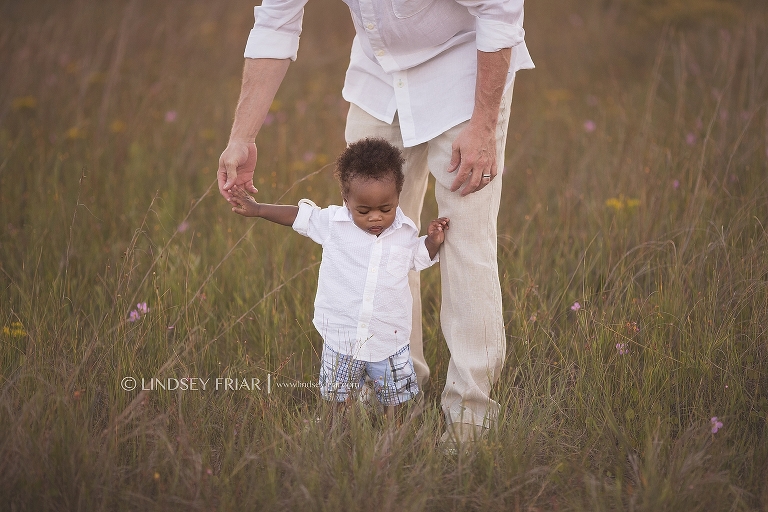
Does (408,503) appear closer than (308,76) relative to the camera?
Yes

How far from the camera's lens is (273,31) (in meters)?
2.55

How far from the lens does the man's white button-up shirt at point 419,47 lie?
7.46 feet

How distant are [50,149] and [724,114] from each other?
14.1 ft

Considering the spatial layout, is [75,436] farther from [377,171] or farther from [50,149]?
[50,149]

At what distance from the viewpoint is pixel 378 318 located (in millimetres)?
2457

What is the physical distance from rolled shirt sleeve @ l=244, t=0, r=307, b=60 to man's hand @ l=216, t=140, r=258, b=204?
13.0 inches

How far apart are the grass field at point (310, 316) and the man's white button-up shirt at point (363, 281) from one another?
279 millimetres

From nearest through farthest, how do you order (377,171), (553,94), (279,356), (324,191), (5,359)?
(377,171), (5,359), (279,356), (324,191), (553,94)

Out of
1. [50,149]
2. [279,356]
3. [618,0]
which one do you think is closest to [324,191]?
[279,356]

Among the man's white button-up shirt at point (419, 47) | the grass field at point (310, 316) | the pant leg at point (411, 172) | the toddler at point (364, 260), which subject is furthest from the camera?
the pant leg at point (411, 172)

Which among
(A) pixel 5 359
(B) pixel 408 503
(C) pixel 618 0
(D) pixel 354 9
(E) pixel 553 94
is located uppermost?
(C) pixel 618 0

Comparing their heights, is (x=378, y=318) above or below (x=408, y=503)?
above

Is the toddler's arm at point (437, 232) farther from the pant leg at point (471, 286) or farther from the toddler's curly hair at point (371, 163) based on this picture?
the toddler's curly hair at point (371, 163)

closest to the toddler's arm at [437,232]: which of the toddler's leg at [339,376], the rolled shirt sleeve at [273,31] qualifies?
the toddler's leg at [339,376]
